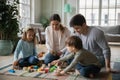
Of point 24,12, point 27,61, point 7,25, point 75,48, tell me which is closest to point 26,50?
point 27,61

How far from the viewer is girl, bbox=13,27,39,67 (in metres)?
2.84

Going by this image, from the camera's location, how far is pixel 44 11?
789 cm

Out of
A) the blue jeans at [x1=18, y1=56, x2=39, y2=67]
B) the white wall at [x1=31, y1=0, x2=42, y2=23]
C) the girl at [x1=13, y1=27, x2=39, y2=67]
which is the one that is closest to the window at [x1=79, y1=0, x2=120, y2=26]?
the white wall at [x1=31, y1=0, x2=42, y2=23]

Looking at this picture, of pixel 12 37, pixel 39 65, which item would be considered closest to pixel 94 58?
pixel 39 65

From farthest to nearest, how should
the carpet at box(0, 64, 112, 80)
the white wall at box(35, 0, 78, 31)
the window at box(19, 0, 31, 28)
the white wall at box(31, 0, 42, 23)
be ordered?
the white wall at box(35, 0, 78, 31) < the white wall at box(31, 0, 42, 23) < the window at box(19, 0, 31, 28) < the carpet at box(0, 64, 112, 80)

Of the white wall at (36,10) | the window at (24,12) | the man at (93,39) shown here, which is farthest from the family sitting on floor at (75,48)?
the white wall at (36,10)

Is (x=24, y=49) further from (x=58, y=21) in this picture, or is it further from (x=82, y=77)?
(x=82, y=77)

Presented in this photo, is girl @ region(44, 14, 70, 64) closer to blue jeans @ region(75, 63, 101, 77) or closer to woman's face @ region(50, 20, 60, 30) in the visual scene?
woman's face @ region(50, 20, 60, 30)

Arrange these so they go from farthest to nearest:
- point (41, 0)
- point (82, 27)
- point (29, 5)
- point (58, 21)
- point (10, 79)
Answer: point (41, 0)
point (29, 5)
point (58, 21)
point (82, 27)
point (10, 79)

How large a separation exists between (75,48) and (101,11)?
5.56 metres

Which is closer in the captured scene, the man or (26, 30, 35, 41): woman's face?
the man

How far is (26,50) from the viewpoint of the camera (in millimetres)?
2941

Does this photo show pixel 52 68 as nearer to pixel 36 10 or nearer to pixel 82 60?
pixel 82 60

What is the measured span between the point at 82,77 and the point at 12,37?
2384mm
